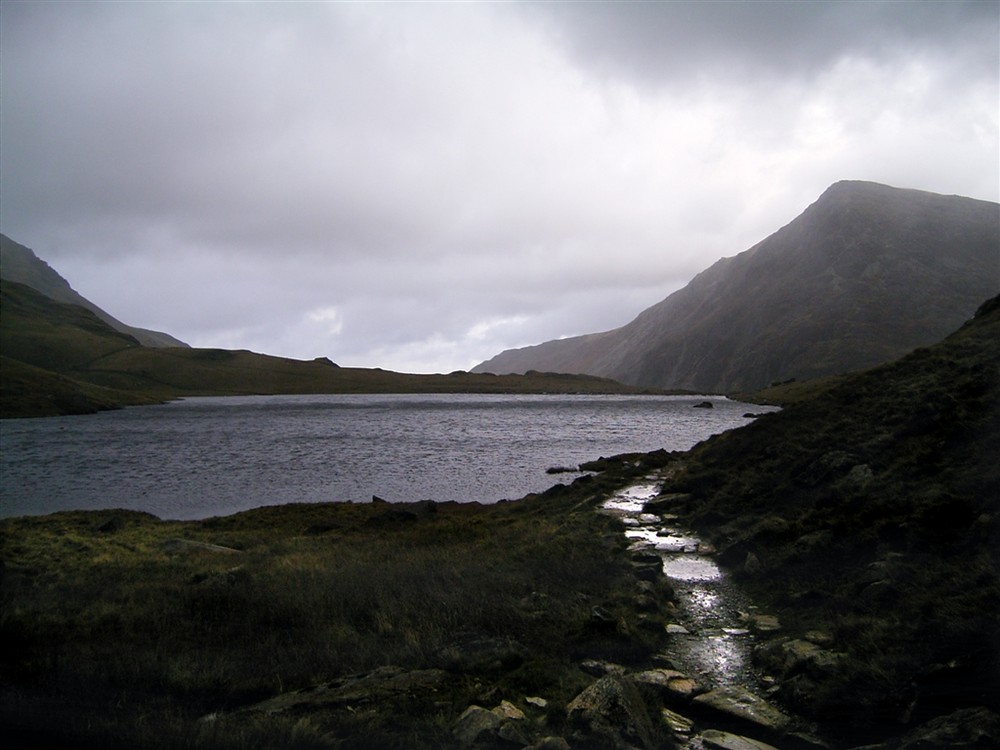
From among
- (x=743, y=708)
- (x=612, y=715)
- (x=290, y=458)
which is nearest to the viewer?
(x=612, y=715)

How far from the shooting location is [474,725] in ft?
23.1

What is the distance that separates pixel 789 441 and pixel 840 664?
15.2 meters

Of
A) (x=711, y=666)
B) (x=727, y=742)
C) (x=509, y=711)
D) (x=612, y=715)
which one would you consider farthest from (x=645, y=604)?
(x=509, y=711)

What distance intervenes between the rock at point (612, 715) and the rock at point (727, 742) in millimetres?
672

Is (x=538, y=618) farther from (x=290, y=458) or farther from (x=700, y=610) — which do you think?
(x=290, y=458)

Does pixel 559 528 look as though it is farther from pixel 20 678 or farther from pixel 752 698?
pixel 20 678

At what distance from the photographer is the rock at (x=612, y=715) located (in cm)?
682

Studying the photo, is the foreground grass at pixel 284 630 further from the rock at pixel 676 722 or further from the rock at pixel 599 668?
the rock at pixel 676 722

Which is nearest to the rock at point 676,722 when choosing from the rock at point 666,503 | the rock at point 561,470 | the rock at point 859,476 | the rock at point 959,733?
the rock at point 959,733

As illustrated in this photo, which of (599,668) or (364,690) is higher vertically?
(364,690)

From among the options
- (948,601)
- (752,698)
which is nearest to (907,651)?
(948,601)

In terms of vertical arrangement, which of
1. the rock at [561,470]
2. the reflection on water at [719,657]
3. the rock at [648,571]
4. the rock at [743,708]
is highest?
the rock at [743,708]

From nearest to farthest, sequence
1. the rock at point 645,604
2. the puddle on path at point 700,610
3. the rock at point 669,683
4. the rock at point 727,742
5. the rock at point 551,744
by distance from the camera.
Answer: the rock at point 551,744 < the rock at point 727,742 < the rock at point 669,683 < the puddle on path at point 700,610 < the rock at point 645,604

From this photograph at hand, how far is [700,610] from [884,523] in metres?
4.26
